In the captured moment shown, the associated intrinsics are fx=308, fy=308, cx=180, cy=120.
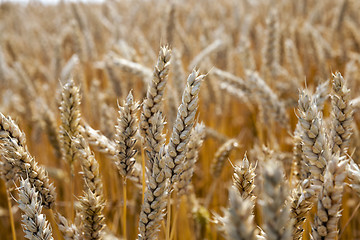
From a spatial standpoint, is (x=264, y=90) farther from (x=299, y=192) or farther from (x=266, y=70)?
(x=299, y=192)

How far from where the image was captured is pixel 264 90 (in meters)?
1.47

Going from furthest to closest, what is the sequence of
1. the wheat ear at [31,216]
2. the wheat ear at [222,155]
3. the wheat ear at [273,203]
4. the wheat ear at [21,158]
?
1. the wheat ear at [222,155]
2. the wheat ear at [21,158]
3. the wheat ear at [31,216]
4. the wheat ear at [273,203]

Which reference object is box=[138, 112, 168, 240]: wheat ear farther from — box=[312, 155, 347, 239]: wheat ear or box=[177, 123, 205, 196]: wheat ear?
box=[312, 155, 347, 239]: wheat ear

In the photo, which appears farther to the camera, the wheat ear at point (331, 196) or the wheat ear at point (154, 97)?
the wheat ear at point (154, 97)

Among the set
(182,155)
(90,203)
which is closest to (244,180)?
(182,155)

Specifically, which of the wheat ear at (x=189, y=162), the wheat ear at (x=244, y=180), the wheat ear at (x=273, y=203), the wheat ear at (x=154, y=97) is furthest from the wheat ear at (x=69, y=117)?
the wheat ear at (x=273, y=203)

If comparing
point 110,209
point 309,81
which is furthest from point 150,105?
point 309,81

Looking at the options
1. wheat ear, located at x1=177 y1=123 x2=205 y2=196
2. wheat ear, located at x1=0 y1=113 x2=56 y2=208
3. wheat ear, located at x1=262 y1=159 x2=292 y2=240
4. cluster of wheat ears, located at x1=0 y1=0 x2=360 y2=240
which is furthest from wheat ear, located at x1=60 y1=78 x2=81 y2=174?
wheat ear, located at x1=262 y1=159 x2=292 y2=240

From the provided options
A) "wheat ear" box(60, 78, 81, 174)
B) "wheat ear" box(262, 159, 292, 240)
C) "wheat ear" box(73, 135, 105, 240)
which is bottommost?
"wheat ear" box(262, 159, 292, 240)

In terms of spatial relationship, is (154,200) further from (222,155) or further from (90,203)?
(222,155)

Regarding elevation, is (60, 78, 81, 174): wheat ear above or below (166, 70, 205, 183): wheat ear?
above

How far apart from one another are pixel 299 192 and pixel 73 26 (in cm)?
235

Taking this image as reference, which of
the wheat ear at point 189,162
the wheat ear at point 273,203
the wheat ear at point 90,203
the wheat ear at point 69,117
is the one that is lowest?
the wheat ear at point 273,203

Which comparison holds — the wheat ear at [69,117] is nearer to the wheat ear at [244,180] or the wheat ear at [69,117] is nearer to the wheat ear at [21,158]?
the wheat ear at [21,158]
